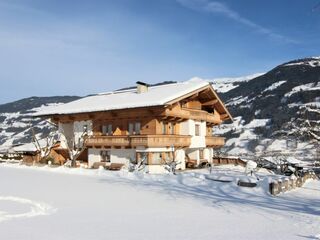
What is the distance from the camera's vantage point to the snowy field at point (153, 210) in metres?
12.0

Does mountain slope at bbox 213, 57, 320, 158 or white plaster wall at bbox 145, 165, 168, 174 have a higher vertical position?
mountain slope at bbox 213, 57, 320, 158

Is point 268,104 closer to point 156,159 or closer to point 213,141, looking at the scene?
point 213,141

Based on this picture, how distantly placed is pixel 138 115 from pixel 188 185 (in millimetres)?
12516

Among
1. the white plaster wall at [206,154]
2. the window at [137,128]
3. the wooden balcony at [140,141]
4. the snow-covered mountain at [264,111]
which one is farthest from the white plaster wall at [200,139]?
the snow-covered mountain at [264,111]

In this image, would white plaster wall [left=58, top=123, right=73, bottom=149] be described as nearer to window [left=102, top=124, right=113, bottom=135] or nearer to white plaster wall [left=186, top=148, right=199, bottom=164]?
window [left=102, top=124, right=113, bottom=135]

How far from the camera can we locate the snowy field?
474 inches

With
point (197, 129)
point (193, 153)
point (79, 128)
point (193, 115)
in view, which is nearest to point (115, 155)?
point (79, 128)

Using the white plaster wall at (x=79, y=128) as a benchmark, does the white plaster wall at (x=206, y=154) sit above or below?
below

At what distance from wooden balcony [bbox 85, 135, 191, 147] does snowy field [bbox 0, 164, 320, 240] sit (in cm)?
790

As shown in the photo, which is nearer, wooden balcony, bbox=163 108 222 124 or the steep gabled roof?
the steep gabled roof

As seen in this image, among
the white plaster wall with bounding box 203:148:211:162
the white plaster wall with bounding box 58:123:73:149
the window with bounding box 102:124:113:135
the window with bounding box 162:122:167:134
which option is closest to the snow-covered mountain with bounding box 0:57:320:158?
the white plaster wall with bounding box 203:148:211:162

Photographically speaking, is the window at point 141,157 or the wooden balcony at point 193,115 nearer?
the window at point 141,157

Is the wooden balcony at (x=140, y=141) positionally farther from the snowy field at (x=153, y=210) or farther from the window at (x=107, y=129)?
the snowy field at (x=153, y=210)

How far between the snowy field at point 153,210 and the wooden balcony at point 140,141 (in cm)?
790
